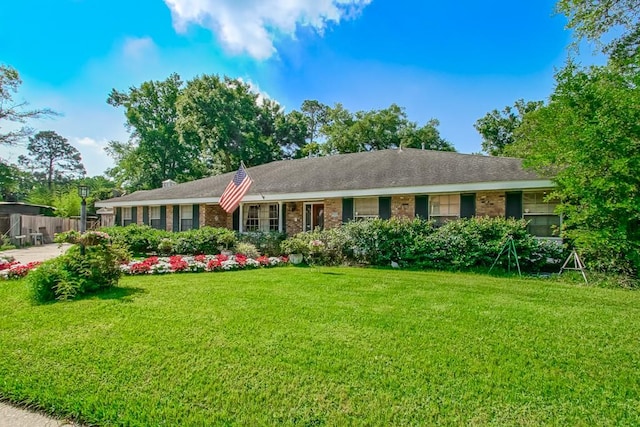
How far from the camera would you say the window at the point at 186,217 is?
16516 millimetres

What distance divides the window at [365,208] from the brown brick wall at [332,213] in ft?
1.99

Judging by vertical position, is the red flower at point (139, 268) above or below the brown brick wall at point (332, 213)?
below

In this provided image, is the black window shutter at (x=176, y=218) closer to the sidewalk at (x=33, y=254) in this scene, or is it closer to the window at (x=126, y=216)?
the window at (x=126, y=216)

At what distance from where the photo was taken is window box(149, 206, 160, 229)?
1794 centimetres

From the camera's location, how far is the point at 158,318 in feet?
15.5

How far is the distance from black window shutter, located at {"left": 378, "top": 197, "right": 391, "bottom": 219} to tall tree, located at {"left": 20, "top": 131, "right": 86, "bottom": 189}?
208 ft

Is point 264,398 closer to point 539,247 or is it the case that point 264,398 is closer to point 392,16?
point 539,247

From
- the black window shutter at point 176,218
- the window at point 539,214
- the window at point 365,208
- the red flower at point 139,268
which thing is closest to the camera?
the red flower at point 139,268

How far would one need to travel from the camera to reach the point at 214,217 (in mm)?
16125

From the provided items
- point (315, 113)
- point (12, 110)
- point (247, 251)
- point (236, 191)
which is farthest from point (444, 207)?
point (315, 113)

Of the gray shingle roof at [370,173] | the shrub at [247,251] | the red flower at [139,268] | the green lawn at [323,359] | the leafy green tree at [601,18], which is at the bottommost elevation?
the green lawn at [323,359]

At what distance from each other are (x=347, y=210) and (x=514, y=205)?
540 cm

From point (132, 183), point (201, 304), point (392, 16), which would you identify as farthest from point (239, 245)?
point (132, 183)

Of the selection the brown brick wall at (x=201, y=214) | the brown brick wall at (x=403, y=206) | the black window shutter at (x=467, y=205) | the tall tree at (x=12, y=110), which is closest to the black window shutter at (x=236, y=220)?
the brown brick wall at (x=201, y=214)
